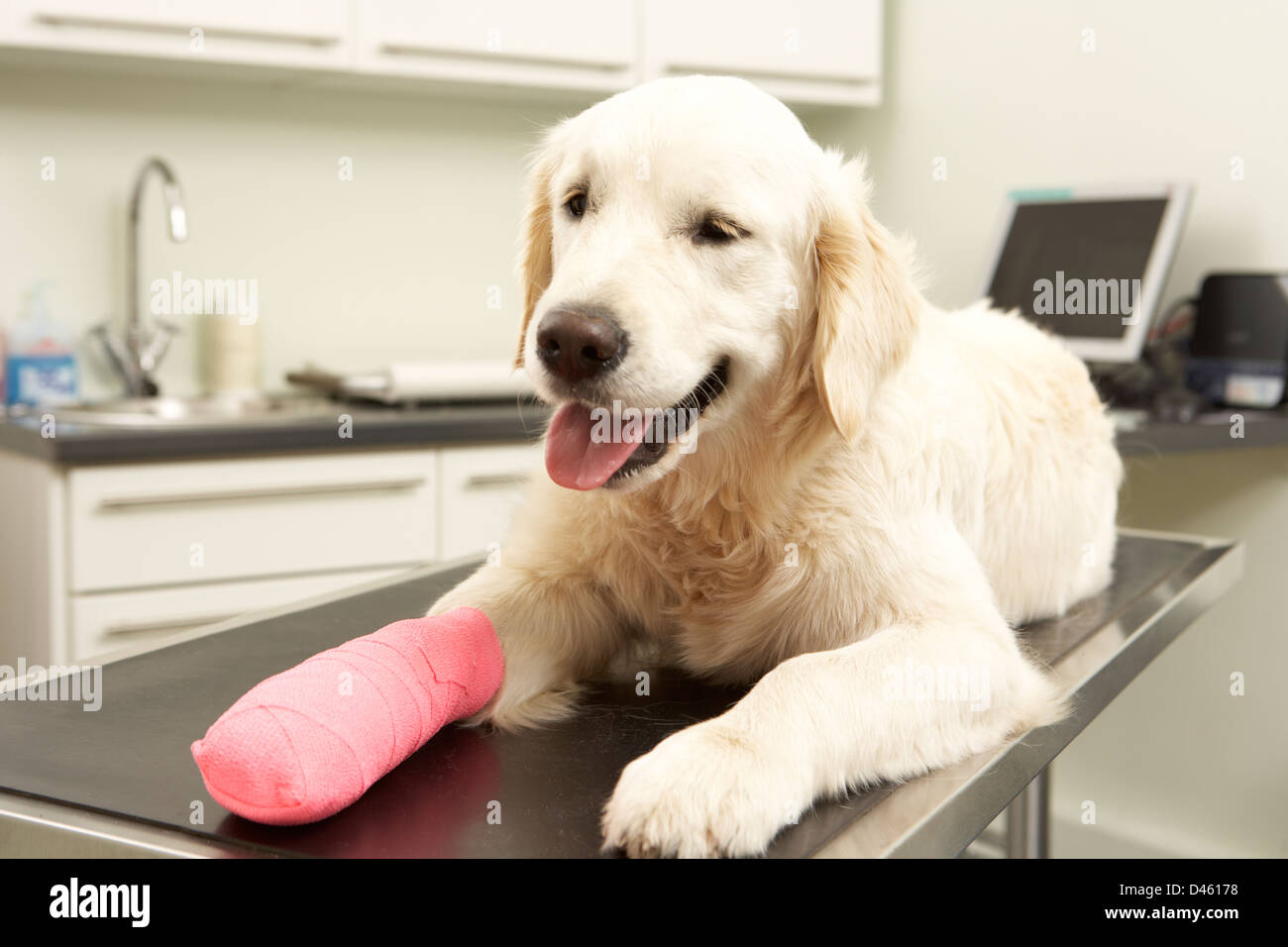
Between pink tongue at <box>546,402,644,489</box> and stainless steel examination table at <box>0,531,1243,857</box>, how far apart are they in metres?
0.23

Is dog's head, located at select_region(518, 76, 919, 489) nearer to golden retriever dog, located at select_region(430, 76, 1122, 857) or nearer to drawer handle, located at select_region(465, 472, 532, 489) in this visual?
golden retriever dog, located at select_region(430, 76, 1122, 857)

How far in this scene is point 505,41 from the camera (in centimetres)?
299

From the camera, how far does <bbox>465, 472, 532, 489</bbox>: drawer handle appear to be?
2.76 m

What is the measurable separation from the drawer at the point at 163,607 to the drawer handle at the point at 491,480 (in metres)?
0.37

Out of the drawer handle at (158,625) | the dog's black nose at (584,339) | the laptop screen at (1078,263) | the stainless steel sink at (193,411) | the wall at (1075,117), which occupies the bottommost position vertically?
the drawer handle at (158,625)

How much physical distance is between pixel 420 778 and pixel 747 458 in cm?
46

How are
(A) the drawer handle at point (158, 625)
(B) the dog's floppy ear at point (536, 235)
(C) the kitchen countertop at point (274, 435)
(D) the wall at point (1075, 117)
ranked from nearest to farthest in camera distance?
(B) the dog's floppy ear at point (536, 235)
(C) the kitchen countertop at point (274, 435)
(A) the drawer handle at point (158, 625)
(D) the wall at point (1075, 117)

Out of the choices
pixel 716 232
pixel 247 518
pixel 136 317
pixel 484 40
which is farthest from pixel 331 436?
pixel 716 232

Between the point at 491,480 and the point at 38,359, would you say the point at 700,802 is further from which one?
the point at 38,359

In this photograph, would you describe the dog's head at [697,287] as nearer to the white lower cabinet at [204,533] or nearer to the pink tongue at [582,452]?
the pink tongue at [582,452]

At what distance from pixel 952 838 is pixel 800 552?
1.09 ft

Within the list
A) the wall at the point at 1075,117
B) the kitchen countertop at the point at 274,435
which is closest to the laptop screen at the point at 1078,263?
the wall at the point at 1075,117

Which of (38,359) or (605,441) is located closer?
(605,441)

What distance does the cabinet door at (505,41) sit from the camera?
286cm
